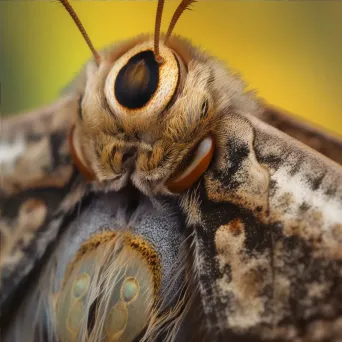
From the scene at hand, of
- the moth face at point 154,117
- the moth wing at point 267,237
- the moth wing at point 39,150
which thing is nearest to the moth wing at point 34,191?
the moth wing at point 39,150

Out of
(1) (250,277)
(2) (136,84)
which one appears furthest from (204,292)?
(2) (136,84)

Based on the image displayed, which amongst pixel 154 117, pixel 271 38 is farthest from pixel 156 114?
pixel 271 38

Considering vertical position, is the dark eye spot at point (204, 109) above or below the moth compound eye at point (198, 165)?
above

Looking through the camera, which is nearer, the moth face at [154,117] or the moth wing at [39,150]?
the moth face at [154,117]

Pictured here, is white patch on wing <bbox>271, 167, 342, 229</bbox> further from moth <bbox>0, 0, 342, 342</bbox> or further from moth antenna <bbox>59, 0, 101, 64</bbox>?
moth antenna <bbox>59, 0, 101, 64</bbox>

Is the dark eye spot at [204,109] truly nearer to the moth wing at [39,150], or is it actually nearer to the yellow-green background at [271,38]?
the yellow-green background at [271,38]

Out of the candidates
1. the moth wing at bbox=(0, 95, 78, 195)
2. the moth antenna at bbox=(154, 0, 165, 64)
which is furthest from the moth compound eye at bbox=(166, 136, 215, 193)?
the moth wing at bbox=(0, 95, 78, 195)

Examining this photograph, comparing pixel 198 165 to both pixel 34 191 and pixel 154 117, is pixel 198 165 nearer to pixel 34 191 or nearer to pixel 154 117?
pixel 154 117

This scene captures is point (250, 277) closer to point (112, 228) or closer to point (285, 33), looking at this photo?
point (112, 228)
